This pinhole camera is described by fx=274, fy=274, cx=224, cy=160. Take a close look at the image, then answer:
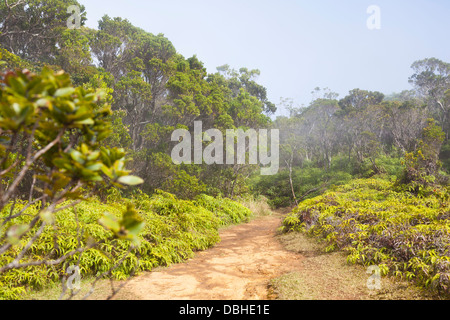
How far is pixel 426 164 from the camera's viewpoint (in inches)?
394

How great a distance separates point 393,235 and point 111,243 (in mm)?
4693

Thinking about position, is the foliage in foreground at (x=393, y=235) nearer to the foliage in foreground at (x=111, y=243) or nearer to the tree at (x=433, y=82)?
the foliage in foreground at (x=111, y=243)

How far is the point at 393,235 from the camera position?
457 cm

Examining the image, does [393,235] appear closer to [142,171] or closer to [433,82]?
[142,171]

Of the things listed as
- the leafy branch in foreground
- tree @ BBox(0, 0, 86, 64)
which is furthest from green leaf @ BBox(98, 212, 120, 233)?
tree @ BBox(0, 0, 86, 64)

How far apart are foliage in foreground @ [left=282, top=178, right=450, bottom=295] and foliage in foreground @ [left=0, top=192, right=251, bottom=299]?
9.35 feet

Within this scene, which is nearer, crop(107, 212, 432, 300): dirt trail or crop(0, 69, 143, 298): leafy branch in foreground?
crop(0, 69, 143, 298): leafy branch in foreground

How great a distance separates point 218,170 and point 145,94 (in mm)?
4795

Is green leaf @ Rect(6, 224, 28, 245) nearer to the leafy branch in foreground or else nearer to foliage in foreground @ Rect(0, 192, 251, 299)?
the leafy branch in foreground

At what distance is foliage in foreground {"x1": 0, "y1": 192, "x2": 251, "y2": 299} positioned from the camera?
359 cm

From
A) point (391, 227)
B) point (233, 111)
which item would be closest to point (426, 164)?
point (391, 227)

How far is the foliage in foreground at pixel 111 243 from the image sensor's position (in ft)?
11.8

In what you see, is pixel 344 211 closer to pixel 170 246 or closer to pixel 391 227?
pixel 391 227
